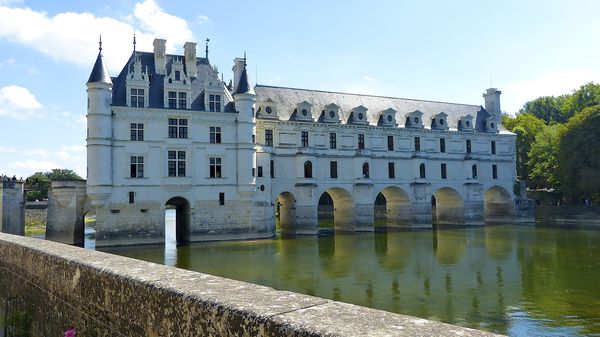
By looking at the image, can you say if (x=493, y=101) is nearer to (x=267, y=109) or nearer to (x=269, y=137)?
(x=267, y=109)

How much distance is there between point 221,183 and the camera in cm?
3362

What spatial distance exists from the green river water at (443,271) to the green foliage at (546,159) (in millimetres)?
16358

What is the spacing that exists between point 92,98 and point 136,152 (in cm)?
444

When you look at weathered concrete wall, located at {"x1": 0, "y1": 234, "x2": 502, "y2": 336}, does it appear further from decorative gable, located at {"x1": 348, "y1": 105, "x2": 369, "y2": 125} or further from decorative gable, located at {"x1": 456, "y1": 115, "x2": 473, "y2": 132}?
decorative gable, located at {"x1": 456, "y1": 115, "x2": 473, "y2": 132}

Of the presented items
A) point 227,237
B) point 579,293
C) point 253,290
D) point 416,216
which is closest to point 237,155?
point 227,237

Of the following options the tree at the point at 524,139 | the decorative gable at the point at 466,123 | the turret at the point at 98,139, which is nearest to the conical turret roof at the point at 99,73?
the turret at the point at 98,139

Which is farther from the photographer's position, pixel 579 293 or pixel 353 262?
pixel 353 262

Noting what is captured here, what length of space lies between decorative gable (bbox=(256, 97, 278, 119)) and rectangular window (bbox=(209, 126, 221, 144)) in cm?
481

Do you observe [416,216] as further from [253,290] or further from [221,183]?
[253,290]

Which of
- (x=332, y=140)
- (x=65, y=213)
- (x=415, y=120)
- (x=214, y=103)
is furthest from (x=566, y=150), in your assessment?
(x=65, y=213)

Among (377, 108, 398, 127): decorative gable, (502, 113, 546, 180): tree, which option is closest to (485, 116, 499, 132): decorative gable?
(377, 108, 398, 127): decorative gable

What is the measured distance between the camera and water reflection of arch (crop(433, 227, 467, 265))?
2533 centimetres

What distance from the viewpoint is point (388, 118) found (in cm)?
4438

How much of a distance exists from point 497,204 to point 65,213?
41505 mm
